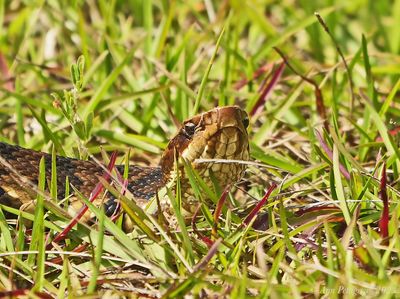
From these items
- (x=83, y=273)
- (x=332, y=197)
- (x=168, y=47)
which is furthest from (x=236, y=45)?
(x=83, y=273)

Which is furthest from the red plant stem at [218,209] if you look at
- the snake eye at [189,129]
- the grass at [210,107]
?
the snake eye at [189,129]

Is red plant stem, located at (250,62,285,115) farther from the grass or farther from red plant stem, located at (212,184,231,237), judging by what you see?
red plant stem, located at (212,184,231,237)

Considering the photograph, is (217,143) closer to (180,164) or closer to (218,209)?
(180,164)

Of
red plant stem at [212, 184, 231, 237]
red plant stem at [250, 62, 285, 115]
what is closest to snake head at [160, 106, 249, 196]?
red plant stem at [212, 184, 231, 237]

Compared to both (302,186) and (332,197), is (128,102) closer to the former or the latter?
(302,186)

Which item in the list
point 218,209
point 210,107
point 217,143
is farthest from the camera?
point 210,107

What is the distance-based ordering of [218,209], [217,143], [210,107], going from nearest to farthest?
[218,209]
[217,143]
[210,107]

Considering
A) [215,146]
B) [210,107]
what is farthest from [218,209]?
[210,107]

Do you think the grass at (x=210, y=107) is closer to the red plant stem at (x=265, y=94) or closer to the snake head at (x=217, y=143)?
the red plant stem at (x=265, y=94)
